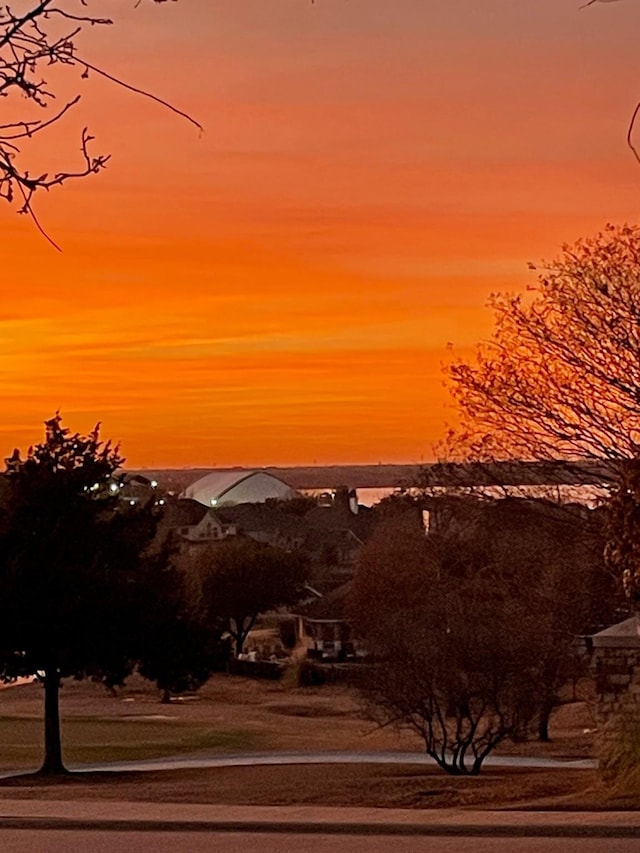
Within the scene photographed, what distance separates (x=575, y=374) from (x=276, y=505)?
89675mm

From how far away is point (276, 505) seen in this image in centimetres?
11506

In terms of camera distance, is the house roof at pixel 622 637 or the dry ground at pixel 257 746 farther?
the house roof at pixel 622 637

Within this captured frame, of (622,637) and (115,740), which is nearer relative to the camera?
(622,637)

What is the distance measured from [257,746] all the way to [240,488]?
121m

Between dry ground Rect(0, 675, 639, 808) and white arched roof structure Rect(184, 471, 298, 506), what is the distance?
97267 mm

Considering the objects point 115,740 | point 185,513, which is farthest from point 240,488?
point 115,740

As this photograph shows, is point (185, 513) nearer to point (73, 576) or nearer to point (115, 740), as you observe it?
point (115, 740)

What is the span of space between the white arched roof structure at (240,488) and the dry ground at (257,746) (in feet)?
319

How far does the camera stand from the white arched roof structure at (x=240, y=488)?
15538cm

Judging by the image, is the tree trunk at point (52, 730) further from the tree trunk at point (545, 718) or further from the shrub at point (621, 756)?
the shrub at point (621, 756)

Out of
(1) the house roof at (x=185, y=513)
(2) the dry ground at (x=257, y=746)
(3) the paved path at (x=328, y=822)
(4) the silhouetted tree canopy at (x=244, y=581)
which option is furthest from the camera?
(1) the house roof at (x=185, y=513)

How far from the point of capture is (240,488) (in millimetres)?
158000

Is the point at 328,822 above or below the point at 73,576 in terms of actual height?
below

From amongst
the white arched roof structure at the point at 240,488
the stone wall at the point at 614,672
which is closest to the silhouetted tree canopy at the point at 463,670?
the stone wall at the point at 614,672
